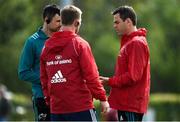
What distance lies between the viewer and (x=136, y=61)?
9984 millimetres

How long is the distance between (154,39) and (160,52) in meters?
1.94

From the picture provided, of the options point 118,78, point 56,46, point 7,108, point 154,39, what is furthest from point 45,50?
point 154,39

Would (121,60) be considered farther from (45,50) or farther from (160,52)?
(160,52)

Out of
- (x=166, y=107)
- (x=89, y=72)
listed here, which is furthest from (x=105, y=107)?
(x=166, y=107)

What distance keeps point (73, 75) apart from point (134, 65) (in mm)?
792

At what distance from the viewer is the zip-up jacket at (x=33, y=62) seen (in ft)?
35.6

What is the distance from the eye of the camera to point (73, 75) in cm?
959

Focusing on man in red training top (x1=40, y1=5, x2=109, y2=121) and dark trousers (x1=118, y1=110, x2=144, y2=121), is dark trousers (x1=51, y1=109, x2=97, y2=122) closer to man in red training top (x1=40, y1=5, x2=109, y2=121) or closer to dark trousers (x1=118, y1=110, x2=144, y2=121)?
man in red training top (x1=40, y1=5, x2=109, y2=121)

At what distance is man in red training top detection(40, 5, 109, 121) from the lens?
9523 millimetres

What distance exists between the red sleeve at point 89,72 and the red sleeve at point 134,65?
0.50 meters

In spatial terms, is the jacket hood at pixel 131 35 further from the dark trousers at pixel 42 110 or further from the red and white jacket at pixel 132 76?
the dark trousers at pixel 42 110

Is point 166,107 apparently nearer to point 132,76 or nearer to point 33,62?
point 33,62

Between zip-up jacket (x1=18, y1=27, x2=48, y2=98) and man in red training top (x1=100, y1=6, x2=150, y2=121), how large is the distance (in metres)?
1.05

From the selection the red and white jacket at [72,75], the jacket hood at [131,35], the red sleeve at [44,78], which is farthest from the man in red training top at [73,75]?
the jacket hood at [131,35]
